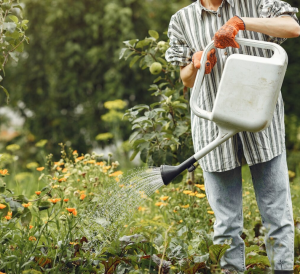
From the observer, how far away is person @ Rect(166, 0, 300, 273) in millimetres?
1574

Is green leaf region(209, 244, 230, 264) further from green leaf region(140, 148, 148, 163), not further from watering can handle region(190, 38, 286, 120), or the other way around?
green leaf region(140, 148, 148, 163)

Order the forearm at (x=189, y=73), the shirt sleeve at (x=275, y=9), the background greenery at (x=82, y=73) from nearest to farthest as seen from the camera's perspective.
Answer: the shirt sleeve at (x=275, y=9), the forearm at (x=189, y=73), the background greenery at (x=82, y=73)

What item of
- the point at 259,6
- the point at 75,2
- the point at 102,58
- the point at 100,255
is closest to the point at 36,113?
the point at 102,58

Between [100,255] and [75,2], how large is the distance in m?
3.48

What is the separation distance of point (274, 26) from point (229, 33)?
A: 0.19 m

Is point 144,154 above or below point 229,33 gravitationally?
below

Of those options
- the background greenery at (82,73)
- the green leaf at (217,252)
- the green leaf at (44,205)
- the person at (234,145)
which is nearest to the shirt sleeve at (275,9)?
the person at (234,145)

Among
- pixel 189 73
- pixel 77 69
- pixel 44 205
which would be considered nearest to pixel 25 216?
pixel 44 205

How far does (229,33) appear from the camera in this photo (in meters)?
1.39

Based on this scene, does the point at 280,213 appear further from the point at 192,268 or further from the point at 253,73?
the point at 253,73

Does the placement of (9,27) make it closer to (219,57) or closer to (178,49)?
(178,49)

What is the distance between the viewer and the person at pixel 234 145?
5.16 ft

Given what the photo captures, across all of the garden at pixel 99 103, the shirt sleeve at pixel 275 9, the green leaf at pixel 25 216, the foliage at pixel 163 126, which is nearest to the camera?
the shirt sleeve at pixel 275 9

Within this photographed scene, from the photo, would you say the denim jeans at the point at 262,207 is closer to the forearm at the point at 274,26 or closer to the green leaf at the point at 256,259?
the green leaf at the point at 256,259
